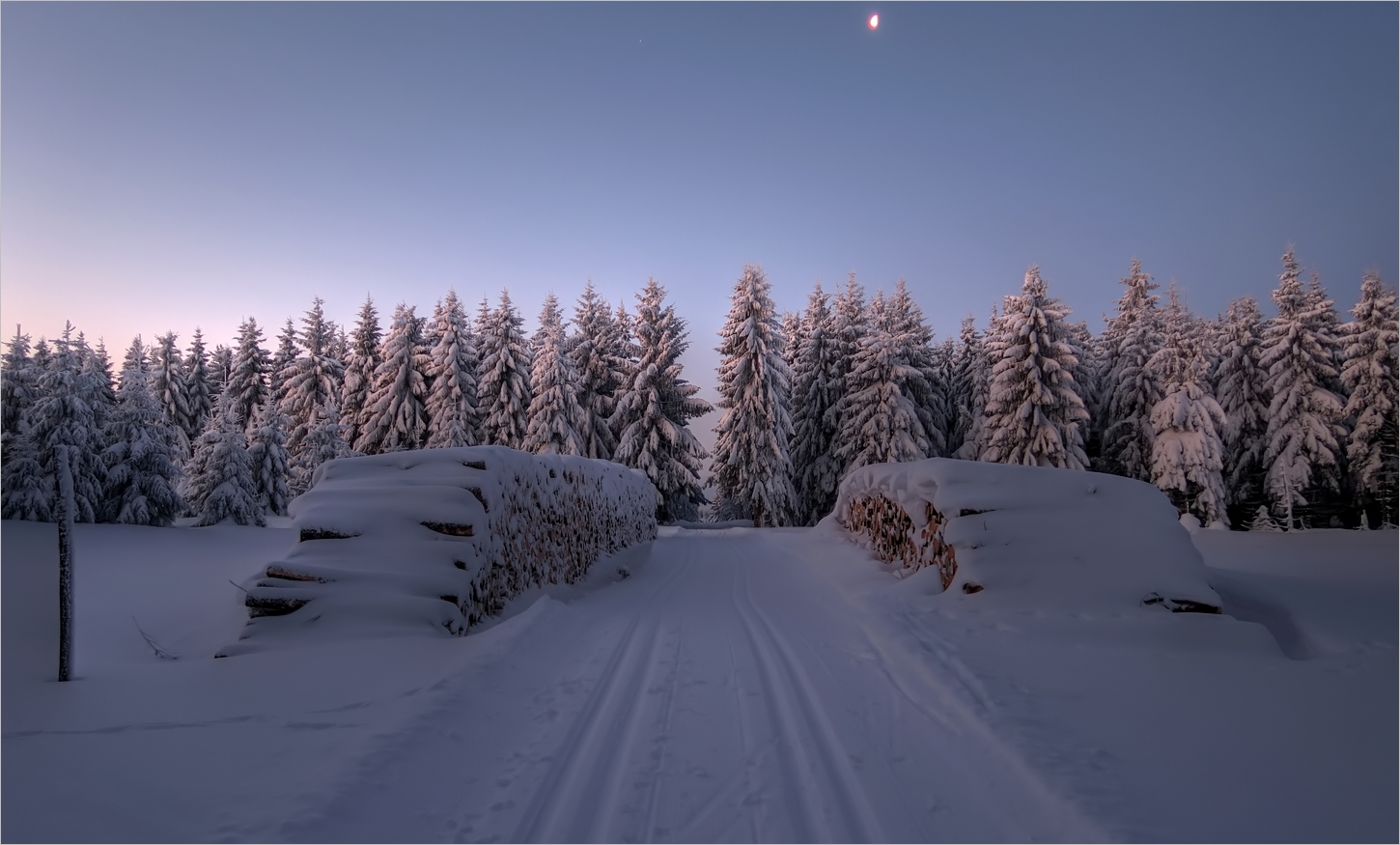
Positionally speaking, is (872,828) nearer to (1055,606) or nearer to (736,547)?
(1055,606)

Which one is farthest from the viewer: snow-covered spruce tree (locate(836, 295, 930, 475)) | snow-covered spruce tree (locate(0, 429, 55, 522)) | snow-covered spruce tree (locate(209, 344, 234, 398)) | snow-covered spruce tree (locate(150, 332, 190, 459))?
snow-covered spruce tree (locate(209, 344, 234, 398))

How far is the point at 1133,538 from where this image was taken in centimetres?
591

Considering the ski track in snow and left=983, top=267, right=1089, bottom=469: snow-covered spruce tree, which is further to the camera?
left=983, top=267, right=1089, bottom=469: snow-covered spruce tree

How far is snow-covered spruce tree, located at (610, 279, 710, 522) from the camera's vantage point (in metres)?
25.1

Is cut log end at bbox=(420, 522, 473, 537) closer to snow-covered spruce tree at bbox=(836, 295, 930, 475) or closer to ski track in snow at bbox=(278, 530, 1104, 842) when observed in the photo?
ski track in snow at bbox=(278, 530, 1104, 842)

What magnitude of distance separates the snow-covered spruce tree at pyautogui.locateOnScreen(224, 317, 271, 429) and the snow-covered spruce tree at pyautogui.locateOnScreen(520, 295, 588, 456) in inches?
617

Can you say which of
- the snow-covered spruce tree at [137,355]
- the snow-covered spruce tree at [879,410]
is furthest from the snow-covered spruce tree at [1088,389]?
the snow-covered spruce tree at [137,355]

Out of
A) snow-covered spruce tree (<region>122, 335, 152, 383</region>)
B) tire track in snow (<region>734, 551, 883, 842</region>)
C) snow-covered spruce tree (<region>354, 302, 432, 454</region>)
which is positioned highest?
snow-covered spruce tree (<region>122, 335, 152, 383</region>)

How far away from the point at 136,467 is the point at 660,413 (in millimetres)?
16464

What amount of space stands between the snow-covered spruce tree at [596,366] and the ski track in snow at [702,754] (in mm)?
22835

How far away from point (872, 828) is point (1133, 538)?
5181mm

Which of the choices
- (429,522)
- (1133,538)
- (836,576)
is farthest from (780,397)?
(429,522)

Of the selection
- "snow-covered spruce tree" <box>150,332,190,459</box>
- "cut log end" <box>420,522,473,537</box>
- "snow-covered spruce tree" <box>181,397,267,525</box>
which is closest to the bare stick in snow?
"cut log end" <box>420,522,473,537</box>

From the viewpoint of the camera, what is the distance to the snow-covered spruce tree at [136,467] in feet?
45.4
